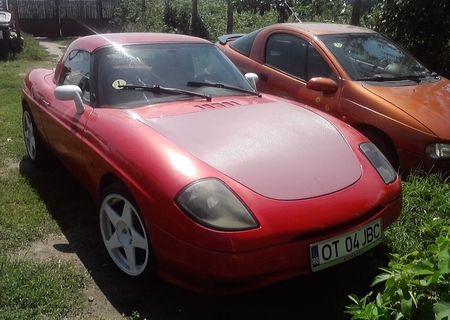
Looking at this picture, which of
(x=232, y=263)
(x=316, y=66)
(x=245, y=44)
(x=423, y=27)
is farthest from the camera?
(x=423, y=27)

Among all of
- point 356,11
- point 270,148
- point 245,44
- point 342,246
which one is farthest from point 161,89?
point 356,11

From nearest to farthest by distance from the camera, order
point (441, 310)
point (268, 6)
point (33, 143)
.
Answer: point (441, 310)
point (33, 143)
point (268, 6)

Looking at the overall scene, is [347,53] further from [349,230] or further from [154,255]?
[154,255]

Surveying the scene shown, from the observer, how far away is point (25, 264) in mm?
3035

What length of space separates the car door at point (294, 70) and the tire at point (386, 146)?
0.47 m

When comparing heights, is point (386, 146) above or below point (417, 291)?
below

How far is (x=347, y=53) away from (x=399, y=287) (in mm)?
3432

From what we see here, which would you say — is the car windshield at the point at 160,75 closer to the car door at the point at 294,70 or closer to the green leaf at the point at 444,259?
the car door at the point at 294,70

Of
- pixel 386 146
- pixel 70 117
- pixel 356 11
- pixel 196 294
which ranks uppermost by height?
pixel 356 11

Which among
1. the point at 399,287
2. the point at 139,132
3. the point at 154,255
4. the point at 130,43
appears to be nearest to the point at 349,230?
the point at 399,287

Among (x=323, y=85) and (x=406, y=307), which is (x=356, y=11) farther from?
(x=406, y=307)

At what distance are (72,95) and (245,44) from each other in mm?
2957

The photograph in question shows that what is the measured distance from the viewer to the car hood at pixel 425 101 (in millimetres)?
3945

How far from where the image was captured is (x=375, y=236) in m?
2.69
